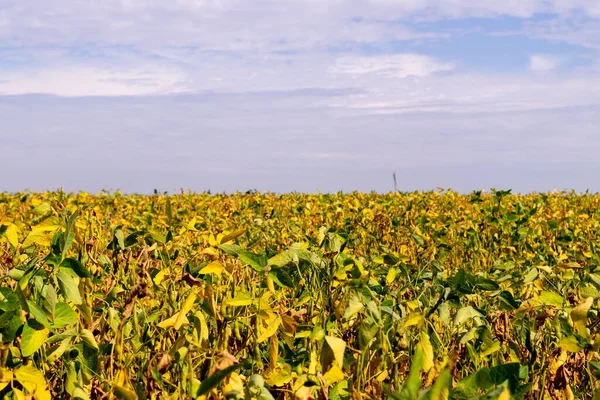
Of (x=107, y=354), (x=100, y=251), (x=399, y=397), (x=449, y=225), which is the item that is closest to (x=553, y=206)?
(x=449, y=225)

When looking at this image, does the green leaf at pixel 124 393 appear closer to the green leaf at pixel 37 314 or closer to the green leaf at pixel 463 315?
the green leaf at pixel 37 314

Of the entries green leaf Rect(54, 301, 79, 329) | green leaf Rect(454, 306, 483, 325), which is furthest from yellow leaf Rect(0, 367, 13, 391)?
green leaf Rect(454, 306, 483, 325)

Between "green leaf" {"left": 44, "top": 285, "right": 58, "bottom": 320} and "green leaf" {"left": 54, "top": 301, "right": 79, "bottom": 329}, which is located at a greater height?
"green leaf" {"left": 44, "top": 285, "right": 58, "bottom": 320}

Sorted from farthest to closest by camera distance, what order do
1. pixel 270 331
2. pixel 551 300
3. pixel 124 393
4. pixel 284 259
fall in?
pixel 551 300 < pixel 284 259 < pixel 270 331 < pixel 124 393

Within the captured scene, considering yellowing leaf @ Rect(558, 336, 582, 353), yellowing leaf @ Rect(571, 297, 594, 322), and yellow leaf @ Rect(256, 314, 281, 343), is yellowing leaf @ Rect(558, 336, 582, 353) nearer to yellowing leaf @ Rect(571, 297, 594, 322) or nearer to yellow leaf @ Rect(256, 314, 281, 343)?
yellowing leaf @ Rect(571, 297, 594, 322)

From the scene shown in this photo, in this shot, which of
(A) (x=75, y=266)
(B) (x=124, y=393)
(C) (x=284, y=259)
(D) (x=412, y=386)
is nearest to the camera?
(D) (x=412, y=386)

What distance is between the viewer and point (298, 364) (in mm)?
2318

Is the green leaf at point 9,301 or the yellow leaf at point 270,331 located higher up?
the green leaf at point 9,301

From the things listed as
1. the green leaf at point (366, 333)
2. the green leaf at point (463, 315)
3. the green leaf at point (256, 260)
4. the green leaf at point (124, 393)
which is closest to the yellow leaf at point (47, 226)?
the green leaf at point (256, 260)

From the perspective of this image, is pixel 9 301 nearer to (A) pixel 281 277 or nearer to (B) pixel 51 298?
(B) pixel 51 298

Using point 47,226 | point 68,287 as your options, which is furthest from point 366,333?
point 47,226

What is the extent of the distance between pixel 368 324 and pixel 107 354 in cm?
93

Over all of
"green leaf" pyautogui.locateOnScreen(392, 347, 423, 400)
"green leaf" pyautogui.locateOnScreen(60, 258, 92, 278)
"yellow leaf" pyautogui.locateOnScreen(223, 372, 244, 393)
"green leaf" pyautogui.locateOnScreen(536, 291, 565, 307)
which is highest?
"green leaf" pyautogui.locateOnScreen(60, 258, 92, 278)

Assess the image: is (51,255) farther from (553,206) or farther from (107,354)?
(553,206)
